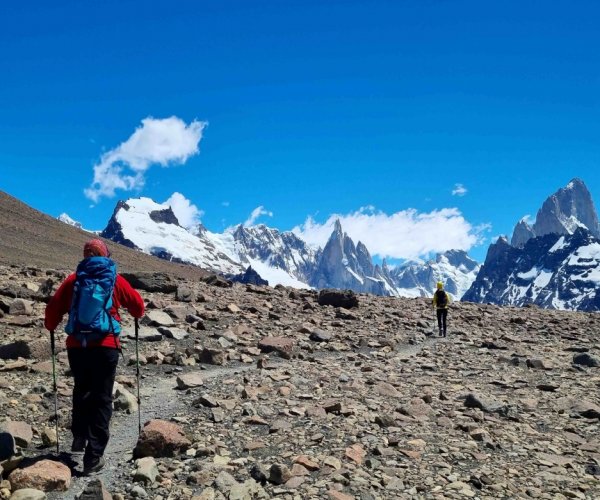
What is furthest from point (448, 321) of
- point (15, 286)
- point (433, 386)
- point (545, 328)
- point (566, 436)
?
point (15, 286)

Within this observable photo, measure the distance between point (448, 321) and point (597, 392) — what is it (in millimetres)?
16098

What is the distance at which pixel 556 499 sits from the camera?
25.5ft

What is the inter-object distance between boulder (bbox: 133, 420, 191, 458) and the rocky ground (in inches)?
0.9

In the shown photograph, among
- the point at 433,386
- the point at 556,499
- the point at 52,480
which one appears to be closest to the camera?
the point at 52,480

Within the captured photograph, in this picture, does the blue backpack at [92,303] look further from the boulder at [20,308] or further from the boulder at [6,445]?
the boulder at [20,308]

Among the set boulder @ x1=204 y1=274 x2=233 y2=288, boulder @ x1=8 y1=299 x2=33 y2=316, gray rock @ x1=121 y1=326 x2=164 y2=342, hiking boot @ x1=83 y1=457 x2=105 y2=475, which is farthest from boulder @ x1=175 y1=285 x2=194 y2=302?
hiking boot @ x1=83 y1=457 x2=105 y2=475

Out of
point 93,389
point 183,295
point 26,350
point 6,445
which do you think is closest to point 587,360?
point 183,295

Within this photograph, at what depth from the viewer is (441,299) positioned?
86.9 feet

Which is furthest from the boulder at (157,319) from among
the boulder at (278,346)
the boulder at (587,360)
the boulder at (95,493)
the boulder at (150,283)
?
the boulder at (587,360)

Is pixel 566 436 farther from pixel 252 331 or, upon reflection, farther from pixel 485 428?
pixel 252 331

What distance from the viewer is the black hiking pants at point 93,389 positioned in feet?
26.5

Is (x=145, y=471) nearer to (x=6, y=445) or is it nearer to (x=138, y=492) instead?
(x=138, y=492)

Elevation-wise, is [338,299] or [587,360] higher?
[338,299]

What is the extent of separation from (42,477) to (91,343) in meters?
1.91
